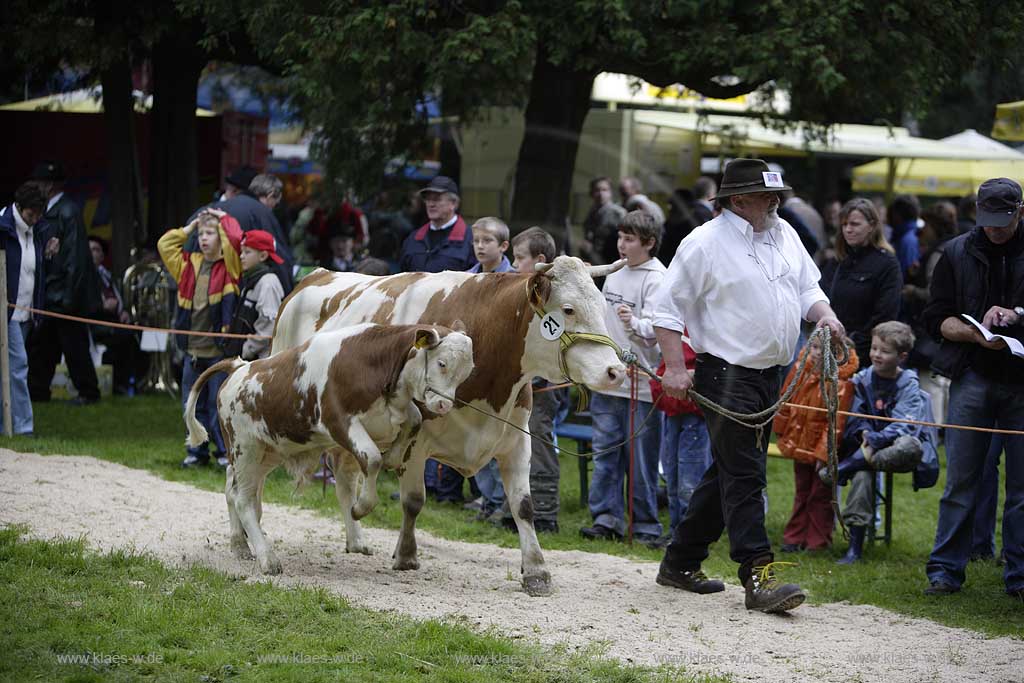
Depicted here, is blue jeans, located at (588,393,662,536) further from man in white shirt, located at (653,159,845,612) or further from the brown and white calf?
the brown and white calf

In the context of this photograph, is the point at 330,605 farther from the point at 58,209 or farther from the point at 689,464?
the point at 58,209

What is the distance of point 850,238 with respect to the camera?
32.2 ft

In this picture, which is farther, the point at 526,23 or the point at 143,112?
the point at 143,112

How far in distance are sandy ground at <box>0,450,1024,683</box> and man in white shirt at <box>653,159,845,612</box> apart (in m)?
0.42

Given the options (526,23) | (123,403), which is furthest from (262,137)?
(526,23)

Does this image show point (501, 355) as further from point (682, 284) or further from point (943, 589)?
point (943, 589)

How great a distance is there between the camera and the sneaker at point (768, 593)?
267 inches

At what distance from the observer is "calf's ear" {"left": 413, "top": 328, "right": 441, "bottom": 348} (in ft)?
22.0

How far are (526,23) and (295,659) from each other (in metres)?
7.75

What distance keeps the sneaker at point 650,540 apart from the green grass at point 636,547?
7.8 inches

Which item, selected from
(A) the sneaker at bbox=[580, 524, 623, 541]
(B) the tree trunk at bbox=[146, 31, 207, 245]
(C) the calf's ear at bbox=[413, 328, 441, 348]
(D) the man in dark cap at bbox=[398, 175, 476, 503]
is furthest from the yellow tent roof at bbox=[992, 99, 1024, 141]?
(B) the tree trunk at bbox=[146, 31, 207, 245]

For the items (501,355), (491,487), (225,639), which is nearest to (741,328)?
(501,355)

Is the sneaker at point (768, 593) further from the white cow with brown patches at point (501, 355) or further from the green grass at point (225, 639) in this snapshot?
the green grass at point (225, 639)

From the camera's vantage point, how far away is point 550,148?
13961 millimetres
